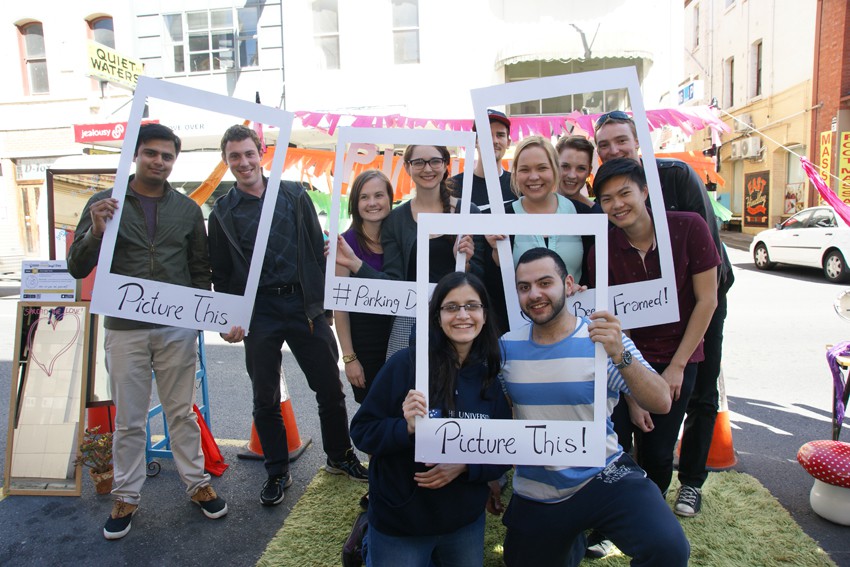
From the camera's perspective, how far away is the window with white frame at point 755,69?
70.9ft

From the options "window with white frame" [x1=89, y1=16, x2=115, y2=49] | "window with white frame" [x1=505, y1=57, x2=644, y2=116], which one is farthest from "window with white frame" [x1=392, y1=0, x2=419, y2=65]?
"window with white frame" [x1=89, y1=16, x2=115, y2=49]

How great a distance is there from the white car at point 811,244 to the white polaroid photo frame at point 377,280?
9.78 metres

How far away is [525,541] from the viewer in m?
2.10

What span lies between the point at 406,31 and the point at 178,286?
14663mm

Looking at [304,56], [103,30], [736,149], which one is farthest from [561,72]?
[103,30]

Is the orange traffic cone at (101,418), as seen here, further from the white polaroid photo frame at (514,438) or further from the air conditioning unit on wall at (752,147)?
the air conditioning unit on wall at (752,147)

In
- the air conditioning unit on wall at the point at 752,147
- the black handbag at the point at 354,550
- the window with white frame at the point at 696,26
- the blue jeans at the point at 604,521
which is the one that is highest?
the window with white frame at the point at 696,26

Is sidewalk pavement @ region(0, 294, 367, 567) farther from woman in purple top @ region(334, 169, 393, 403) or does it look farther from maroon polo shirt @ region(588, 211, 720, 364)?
maroon polo shirt @ region(588, 211, 720, 364)

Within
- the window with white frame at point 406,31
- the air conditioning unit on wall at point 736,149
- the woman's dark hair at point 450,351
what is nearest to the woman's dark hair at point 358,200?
the woman's dark hair at point 450,351

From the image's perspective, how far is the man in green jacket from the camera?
114 inches

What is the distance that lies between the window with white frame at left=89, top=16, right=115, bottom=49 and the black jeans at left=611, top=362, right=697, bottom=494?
780 inches

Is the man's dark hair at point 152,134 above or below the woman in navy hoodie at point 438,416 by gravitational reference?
above

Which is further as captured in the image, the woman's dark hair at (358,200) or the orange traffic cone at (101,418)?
the orange traffic cone at (101,418)

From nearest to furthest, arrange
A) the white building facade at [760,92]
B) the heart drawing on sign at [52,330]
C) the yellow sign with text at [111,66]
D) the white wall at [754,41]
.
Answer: the heart drawing on sign at [52,330] < the yellow sign with text at [111,66] < the white wall at [754,41] < the white building facade at [760,92]
